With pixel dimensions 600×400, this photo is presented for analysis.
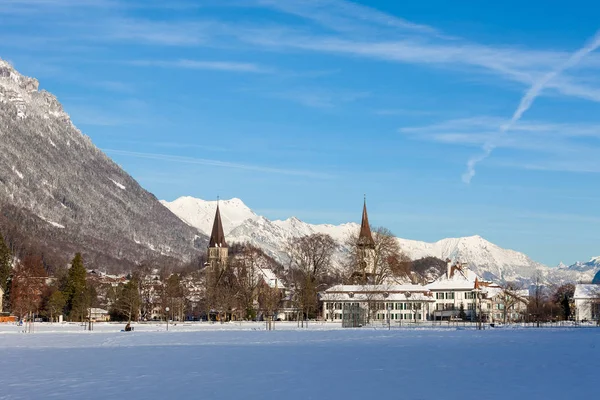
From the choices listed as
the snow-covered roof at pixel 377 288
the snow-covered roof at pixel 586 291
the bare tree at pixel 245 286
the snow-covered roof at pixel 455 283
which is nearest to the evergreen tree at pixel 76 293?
the bare tree at pixel 245 286

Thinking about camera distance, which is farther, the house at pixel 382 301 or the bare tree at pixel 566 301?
the bare tree at pixel 566 301

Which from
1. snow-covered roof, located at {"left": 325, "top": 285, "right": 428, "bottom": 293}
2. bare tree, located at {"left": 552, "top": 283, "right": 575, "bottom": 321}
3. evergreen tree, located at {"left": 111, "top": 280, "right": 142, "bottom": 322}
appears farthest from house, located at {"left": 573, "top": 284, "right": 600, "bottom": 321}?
evergreen tree, located at {"left": 111, "top": 280, "right": 142, "bottom": 322}

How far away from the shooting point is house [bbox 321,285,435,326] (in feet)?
395

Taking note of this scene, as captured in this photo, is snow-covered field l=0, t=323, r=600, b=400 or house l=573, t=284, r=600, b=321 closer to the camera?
snow-covered field l=0, t=323, r=600, b=400

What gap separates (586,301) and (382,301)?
52.6 m

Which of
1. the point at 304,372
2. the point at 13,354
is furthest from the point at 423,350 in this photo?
the point at 13,354

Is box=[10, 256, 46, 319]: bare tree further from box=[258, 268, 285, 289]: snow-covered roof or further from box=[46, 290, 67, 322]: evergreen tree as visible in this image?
box=[258, 268, 285, 289]: snow-covered roof

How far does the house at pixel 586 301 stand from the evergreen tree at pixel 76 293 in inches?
3518

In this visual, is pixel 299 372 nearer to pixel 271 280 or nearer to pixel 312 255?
pixel 312 255

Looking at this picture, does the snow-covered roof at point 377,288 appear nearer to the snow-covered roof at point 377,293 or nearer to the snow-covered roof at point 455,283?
the snow-covered roof at point 377,293

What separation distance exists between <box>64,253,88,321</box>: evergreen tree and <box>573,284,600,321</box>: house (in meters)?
89.3

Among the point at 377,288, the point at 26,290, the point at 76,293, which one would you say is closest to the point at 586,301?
the point at 377,288

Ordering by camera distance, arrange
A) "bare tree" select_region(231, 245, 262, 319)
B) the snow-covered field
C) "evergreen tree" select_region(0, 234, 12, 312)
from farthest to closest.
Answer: "evergreen tree" select_region(0, 234, 12, 312) < "bare tree" select_region(231, 245, 262, 319) < the snow-covered field

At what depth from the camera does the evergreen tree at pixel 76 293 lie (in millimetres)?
116600
